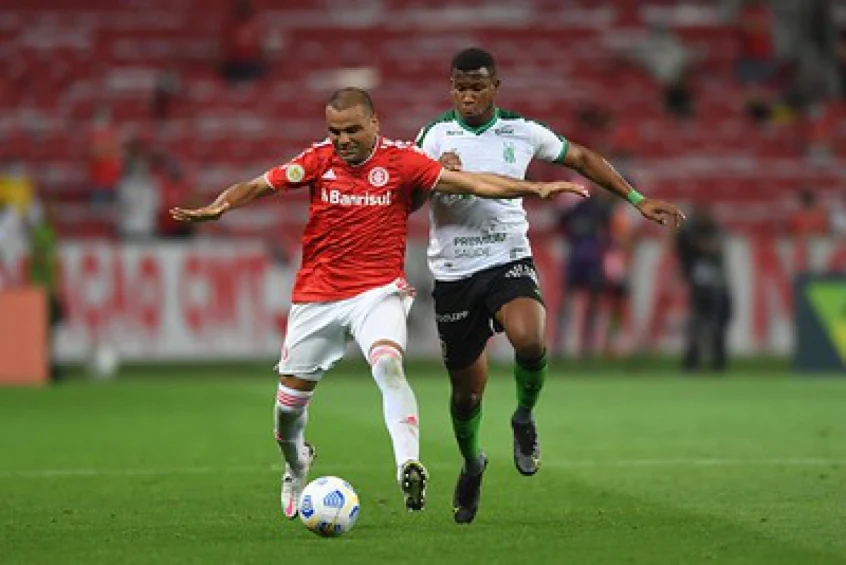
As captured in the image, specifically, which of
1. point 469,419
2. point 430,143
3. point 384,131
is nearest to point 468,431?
point 469,419

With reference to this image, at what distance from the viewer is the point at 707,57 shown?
1305 inches

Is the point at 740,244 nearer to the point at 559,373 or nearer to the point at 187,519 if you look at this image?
the point at 559,373

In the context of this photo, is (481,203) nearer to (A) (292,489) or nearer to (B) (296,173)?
(B) (296,173)

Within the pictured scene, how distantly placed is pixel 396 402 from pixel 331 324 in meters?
0.65

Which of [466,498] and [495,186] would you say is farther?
[466,498]

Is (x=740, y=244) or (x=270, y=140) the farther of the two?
(x=270, y=140)

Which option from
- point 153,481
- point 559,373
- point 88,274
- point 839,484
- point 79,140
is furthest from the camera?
point 79,140

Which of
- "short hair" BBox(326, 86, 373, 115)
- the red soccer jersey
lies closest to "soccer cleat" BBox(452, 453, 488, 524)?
the red soccer jersey

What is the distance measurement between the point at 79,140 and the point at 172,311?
6.13 m

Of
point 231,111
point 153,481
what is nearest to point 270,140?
point 231,111

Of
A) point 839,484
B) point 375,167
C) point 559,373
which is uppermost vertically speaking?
point 375,167

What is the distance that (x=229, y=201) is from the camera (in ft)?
32.4

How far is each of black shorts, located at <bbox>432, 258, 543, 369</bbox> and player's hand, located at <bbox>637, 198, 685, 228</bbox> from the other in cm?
81

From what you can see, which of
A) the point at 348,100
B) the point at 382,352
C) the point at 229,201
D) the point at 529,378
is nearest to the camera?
the point at 382,352
